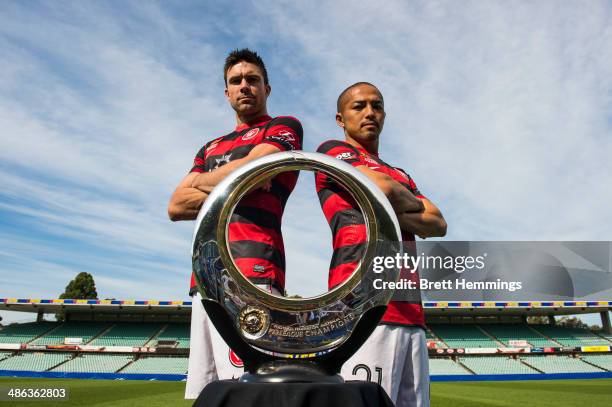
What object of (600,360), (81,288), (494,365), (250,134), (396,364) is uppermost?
(81,288)

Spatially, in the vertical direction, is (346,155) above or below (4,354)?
above

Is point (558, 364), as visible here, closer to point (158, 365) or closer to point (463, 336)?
point (463, 336)

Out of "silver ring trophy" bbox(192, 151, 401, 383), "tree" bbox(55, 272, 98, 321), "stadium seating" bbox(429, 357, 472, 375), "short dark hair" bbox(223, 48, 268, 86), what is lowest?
"stadium seating" bbox(429, 357, 472, 375)

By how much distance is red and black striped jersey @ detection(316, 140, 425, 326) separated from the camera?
95cm

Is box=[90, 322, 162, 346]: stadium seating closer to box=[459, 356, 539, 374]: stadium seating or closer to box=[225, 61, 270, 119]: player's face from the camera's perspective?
box=[459, 356, 539, 374]: stadium seating

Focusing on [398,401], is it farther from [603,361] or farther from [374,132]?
[603,361]

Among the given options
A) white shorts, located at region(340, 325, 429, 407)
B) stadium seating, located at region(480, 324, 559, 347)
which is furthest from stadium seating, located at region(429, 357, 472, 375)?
white shorts, located at region(340, 325, 429, 407)

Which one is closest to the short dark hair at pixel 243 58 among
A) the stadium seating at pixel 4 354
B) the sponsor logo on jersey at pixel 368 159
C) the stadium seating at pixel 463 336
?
the sponsor logo on jersey at pixel 368 159

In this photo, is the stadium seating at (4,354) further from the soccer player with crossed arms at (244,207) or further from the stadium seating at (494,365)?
the soccer player with crossed arms at (244,207)

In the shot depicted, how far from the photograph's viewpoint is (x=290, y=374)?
2.20ft

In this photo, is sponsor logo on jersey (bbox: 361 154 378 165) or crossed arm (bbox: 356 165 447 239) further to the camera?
sponsor logo on jersey (bbox: 361 154 378 165)

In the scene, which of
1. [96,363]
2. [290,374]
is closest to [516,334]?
[96,363]

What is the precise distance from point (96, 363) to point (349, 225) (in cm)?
2588

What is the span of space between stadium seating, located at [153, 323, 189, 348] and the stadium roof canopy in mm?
838
